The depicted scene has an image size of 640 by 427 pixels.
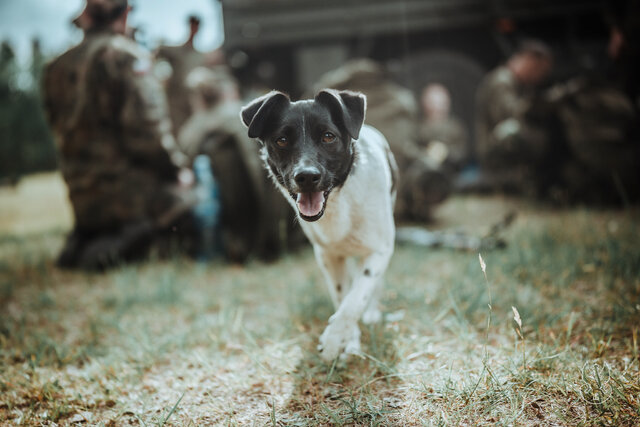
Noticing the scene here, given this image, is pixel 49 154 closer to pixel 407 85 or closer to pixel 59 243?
pixel 59 243

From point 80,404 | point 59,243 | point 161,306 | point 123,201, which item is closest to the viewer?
point 80,404

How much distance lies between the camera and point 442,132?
28.6 feet

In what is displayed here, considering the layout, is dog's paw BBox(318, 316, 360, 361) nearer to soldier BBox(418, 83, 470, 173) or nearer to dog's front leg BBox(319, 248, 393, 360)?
dog's front leg BBox(319, 248, 393, 360)

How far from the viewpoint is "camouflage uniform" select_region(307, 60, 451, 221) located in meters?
6.07

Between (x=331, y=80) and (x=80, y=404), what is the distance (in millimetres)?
4670

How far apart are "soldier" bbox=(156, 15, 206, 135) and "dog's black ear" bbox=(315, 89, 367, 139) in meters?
5.26

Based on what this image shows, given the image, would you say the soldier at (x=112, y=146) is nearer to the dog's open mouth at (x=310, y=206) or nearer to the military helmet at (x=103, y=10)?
the military helmet at (x=103, y=10)

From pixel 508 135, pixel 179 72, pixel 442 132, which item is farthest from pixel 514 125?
pixel 179 72

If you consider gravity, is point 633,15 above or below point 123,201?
above

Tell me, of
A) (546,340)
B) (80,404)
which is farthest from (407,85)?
(80,404)

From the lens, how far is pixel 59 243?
659cm

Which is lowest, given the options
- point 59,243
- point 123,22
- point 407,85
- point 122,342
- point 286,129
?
→ point 59,243

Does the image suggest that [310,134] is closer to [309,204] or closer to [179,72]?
[309,204]

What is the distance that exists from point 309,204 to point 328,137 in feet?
1.08
